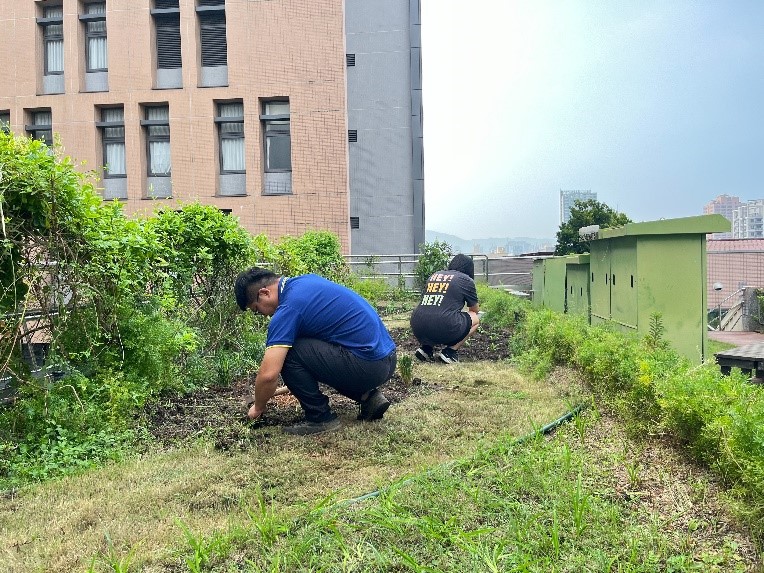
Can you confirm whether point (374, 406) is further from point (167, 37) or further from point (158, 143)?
point (167, 37)

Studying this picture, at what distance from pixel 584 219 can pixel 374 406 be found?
2813 centimetres

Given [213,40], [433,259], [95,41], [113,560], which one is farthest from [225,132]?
[113,560]

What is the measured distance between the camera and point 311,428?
4.88 m

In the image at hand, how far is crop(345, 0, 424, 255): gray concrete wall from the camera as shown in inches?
1062

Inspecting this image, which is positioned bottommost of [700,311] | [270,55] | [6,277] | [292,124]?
[700,311]

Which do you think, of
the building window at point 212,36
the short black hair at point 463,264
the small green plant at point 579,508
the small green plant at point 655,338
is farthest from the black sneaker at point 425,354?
the building window at point 212,36

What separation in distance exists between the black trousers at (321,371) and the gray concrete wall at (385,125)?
21.9 m

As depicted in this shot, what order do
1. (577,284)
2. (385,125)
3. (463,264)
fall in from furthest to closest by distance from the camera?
(385,125) < (577,284) < (463,264)

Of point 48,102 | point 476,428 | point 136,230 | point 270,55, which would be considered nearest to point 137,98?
point 48,102

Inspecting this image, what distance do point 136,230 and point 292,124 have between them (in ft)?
63.9

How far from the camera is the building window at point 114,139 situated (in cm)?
2473

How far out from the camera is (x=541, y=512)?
315 cm

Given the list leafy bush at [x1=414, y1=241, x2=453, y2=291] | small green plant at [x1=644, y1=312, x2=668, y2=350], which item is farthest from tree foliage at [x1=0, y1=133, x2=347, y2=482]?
leafy bush at [x1=414, y1=241, x2=453, y2=291]

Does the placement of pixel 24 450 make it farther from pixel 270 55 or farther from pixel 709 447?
pixel 270 55
